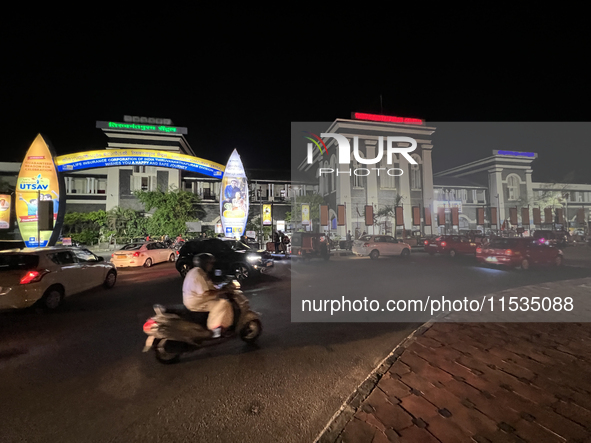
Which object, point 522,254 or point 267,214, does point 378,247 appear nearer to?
point 522,254

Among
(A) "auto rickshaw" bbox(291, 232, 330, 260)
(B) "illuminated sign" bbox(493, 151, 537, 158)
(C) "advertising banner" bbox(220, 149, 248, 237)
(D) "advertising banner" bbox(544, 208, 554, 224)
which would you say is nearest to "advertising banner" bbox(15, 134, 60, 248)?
(C) "advertising banner" bbox(220, 149, 248, 237)

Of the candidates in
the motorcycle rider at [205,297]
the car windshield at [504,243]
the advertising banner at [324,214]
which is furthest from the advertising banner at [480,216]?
the motorcycle rider at [205,297]

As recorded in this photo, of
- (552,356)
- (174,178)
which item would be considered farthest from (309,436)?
(174,178)

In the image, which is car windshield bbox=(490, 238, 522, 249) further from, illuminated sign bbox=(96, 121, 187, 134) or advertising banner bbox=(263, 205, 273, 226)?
illuminated sign bbox=(96, 121, 187, 134)

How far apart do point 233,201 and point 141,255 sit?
31.9 ft

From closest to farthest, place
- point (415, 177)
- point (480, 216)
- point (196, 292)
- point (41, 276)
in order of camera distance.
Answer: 1. point (196, 292)
2. point (41, 276)
3. point (415, 177)
4. point (480, 216)

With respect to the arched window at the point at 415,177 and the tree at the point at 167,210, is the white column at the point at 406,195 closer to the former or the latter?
the arched window at the point at 415,177

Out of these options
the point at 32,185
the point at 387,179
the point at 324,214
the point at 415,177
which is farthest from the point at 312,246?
the point at 415,177

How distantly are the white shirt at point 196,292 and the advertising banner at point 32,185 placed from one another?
17150mm

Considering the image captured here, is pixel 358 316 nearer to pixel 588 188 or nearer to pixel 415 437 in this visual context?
pixel 415 437

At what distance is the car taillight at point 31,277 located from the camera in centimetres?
606

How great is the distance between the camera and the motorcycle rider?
4234 mm

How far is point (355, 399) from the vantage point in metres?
3.14

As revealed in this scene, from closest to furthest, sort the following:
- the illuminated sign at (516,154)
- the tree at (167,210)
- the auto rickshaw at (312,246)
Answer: the auto rickshaw at (312,246)
the tree at (167,210)
the illuminated sign at (516,154)
